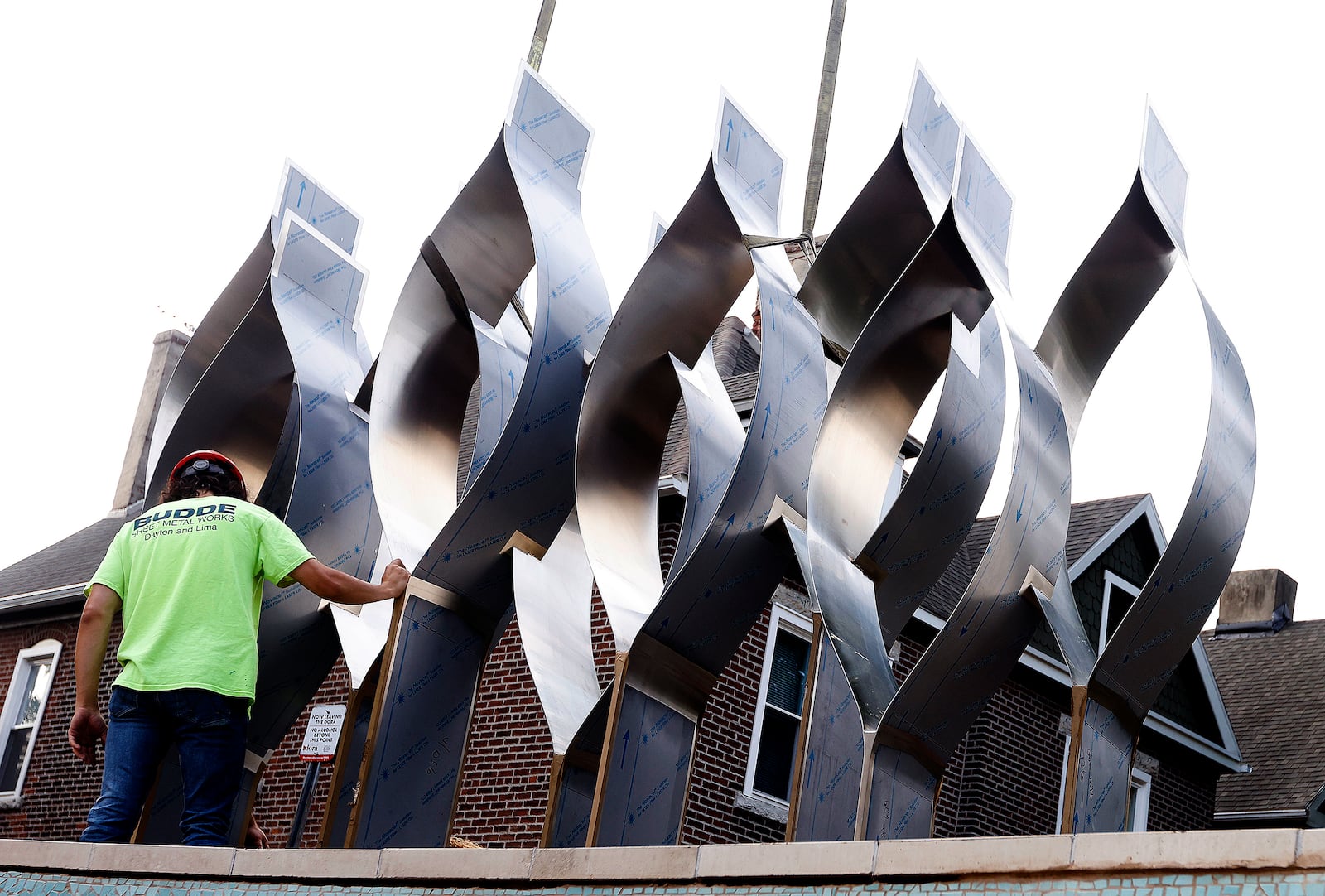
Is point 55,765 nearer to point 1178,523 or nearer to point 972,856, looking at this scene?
point 1178,523

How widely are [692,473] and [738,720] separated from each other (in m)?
7.37

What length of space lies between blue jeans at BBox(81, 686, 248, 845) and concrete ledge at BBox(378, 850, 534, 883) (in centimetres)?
92

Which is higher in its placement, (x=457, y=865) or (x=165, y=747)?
(x=165, y=747)

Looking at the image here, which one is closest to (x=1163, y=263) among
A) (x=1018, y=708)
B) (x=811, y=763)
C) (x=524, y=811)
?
(x=811, y=763)

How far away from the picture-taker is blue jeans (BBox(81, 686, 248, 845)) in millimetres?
5605

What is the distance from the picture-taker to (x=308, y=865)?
17.2ft

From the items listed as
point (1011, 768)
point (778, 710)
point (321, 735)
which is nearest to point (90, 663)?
point (321, 735)

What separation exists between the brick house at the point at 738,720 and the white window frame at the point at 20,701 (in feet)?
0.08

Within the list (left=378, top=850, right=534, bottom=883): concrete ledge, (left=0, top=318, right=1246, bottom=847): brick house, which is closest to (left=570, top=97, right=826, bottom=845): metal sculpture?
(left=378, top=850, right=534, bottom=883): concrete ledge

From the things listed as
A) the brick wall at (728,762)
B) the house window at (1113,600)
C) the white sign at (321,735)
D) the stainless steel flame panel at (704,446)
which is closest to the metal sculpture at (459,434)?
the stainless steel flame panel at (704,446)

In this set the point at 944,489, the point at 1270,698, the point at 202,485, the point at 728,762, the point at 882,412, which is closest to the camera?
the point at 202,485

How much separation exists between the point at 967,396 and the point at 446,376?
329 centimetres

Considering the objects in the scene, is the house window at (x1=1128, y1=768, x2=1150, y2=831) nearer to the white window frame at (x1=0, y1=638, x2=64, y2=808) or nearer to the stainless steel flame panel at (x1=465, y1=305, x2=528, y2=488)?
the stainless steel flame panel at (x1=465, y1=305, x2=528, y2=488)

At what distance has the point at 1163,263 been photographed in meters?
7.21
